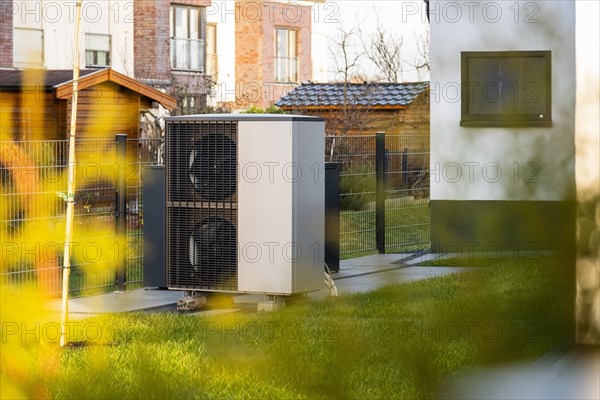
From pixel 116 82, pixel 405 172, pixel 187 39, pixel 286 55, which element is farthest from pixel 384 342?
pixel 286 55

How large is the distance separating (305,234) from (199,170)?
981mm

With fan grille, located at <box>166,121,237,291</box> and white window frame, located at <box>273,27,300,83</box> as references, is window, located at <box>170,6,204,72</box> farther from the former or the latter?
fan grille, located at <box>166,121,237,291</box>

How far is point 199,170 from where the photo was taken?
908cm

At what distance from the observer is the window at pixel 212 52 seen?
38.4m

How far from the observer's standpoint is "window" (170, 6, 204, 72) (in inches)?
1449

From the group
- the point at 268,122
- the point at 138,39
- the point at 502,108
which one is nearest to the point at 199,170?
the point at 268,122

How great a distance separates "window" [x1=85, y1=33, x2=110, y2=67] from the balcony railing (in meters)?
3.26

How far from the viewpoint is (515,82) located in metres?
1.88

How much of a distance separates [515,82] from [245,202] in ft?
23.1

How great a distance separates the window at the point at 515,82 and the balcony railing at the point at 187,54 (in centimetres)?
3497

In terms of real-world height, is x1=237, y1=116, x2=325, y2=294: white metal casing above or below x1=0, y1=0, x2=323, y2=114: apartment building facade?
below

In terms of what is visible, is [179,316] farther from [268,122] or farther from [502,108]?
[502,108]

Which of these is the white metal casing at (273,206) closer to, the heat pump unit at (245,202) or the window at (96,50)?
the heat pump unit at (245,202)

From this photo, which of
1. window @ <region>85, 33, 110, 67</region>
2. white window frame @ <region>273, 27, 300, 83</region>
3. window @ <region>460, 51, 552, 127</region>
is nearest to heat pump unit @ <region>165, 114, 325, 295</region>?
window @ <region>460, 51, 552, 127</region>
